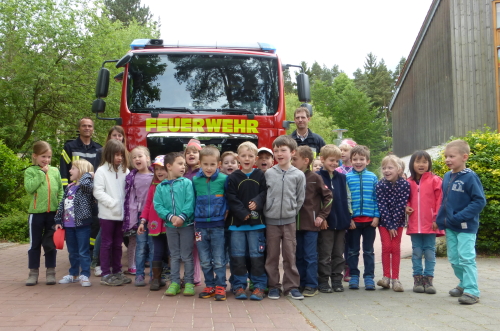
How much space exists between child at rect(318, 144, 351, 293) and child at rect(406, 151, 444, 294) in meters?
0.80

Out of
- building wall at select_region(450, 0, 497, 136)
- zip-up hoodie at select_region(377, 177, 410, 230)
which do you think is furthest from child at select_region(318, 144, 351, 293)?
building wall at select_region(450, 0, 497, 136)

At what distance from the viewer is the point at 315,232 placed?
615cm

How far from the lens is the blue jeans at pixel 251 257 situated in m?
5.88

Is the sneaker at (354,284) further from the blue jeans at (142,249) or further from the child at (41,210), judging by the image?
the child at (41,210)

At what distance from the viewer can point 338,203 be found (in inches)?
249

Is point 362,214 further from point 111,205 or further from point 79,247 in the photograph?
point 79,247

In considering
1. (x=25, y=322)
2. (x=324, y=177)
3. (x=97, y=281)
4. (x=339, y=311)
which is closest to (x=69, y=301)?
(x=25, y=322)

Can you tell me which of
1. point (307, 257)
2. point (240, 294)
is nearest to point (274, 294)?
point (240, 294)

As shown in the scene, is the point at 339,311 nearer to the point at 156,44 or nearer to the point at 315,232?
the point at 315,232

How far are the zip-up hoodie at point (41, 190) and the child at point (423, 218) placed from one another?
4578 millimetres

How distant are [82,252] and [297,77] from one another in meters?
4.83

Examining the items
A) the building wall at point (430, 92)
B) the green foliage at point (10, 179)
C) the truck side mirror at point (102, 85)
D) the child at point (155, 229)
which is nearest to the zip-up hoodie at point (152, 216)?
the child at point (155, 229)

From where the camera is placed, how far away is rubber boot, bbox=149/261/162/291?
6160 millimetres

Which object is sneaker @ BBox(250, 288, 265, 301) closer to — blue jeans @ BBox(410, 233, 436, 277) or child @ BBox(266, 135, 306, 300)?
child @ BBox(266, 135, 306, 300)
